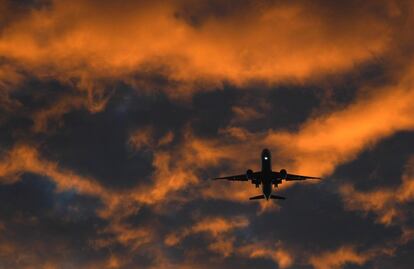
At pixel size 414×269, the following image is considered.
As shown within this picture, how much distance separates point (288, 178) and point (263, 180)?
10.6m

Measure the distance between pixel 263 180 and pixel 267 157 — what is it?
25.6 ft

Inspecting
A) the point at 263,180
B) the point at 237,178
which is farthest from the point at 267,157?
the point at 237,178

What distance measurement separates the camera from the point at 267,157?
428 feet

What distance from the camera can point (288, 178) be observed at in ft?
468

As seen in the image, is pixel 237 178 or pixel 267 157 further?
pixel 237 178

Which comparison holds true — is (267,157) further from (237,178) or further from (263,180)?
(237,178)

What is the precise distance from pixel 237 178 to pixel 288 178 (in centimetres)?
1396

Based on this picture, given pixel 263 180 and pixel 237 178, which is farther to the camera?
pixel 237 178

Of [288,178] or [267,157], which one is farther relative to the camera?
[288,178]

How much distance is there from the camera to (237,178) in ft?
480

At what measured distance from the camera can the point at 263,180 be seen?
135 metres

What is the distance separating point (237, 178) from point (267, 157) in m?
18.4
